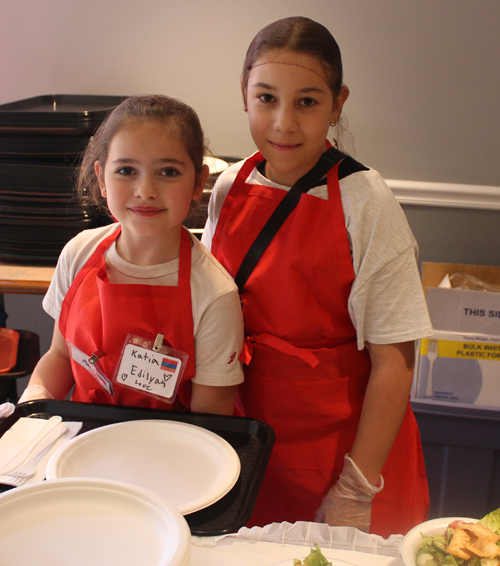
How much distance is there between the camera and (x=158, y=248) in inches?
40.6

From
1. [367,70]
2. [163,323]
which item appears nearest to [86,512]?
[163,323]

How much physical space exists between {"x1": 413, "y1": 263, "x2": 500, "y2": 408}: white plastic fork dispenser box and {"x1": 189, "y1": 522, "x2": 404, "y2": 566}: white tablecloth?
1.02 m

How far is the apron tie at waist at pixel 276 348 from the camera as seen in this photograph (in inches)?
40.9

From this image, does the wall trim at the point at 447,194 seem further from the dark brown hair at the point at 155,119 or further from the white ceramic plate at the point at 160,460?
the white ceramic plate at the point at 160,460

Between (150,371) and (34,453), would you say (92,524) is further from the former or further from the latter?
(150,371)

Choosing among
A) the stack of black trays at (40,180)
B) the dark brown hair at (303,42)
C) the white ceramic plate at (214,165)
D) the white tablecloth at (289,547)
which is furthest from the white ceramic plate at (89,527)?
the stack of black trays at (40,180)

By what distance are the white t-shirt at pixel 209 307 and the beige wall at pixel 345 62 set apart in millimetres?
1119

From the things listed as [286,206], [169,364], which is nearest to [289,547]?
[169,364]

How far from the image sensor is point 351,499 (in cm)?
105

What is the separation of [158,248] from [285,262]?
0.24 meters

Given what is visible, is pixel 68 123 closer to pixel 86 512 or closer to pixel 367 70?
pixel 367 70

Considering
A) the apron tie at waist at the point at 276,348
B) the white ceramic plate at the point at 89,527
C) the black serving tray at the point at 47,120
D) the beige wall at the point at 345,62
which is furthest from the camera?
the beige wall at the point at 345,62

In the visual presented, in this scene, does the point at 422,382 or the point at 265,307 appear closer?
the point at 265,307

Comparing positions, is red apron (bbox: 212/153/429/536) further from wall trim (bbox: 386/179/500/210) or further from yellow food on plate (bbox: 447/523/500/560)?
wall trim (bbox: 386/179/500/210)
